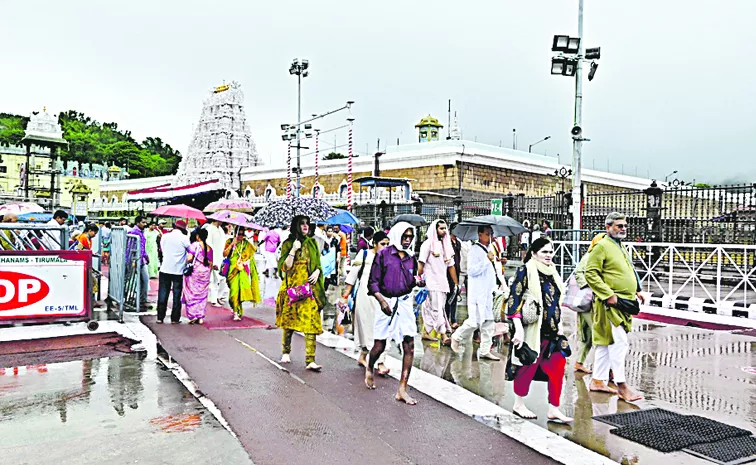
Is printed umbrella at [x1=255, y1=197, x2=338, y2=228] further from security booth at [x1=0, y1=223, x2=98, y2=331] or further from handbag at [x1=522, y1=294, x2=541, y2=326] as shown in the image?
handbag at [x1=522, y1=294, x2=541, y2=326]

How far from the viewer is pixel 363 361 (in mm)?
7426

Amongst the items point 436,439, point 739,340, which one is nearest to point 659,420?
point 436,439

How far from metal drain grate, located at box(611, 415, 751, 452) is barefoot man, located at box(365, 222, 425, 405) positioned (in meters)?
2.01

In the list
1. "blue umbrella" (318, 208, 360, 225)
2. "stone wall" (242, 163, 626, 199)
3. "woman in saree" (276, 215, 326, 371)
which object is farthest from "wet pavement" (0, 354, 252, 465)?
"stone wall" (242, 163, 626, 199)

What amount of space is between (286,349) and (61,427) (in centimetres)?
281

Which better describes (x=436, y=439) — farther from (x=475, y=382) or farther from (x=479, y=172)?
(x=479, y=172)

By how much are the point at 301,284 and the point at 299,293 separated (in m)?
0.10

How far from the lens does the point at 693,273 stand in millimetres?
11594

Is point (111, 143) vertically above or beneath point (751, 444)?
above

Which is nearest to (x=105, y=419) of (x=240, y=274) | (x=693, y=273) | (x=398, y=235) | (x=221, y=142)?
(x=398, y=235)

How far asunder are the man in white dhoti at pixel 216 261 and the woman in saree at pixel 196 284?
2.15m

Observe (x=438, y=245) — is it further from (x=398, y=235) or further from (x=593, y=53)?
(x=593, y=53)

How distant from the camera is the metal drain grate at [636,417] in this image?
5.43 metres

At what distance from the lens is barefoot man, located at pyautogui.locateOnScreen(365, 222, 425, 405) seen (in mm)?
6070
